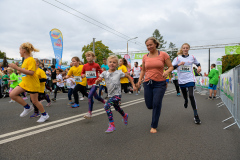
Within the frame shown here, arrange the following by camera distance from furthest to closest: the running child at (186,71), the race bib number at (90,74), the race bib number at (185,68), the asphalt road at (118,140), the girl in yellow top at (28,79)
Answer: the race bib number at (90,74), the race bib number at (185,68), the running child at (186,71), the girl in yellow top at (28,79), the asphalt road at (118,140)

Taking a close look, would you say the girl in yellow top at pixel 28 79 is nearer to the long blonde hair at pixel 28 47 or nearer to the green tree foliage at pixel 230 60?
the long blonde hair at pixel 28 47

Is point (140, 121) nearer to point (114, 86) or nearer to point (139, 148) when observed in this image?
point (114, 86)

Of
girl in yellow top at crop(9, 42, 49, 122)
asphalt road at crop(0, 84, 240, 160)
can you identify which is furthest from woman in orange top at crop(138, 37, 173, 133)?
girl in yellow top at crop(9, 42, 49, 122)

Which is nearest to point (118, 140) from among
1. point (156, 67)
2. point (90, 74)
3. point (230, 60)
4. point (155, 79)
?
point (155, 79)

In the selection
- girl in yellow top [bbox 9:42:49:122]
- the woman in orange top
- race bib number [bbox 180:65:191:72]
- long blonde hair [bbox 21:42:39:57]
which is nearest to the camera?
the woman in orange top

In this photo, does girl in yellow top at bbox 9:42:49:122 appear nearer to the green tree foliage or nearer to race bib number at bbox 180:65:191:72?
race bib number at bbox 180:65:191:72

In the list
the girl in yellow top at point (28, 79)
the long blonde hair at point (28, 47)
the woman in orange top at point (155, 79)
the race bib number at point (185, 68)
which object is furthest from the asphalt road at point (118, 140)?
the long blonde hair at point (28, 47)

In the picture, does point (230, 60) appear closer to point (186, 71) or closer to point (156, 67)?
point (186, 71)

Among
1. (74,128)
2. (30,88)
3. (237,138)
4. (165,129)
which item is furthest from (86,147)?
(237,138)

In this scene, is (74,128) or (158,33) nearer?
(74,128)

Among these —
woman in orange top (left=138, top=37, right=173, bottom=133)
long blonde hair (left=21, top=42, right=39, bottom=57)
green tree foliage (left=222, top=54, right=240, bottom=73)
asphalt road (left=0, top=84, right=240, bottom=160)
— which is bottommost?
asphalt road (left=0, top=84, right=240, bottom=160)

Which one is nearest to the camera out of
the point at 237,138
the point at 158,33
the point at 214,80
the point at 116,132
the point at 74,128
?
the point at 237,138

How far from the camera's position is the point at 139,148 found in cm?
294

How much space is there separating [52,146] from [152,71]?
228 centimetres
